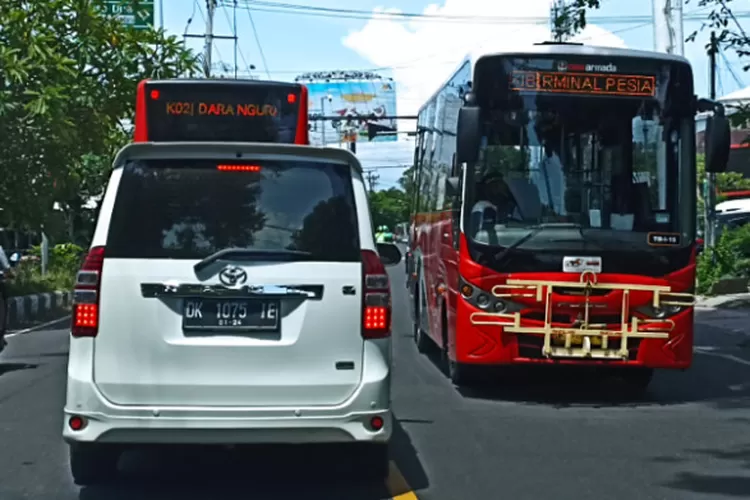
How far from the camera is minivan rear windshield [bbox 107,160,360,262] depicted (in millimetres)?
5875

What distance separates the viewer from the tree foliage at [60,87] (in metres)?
17.8

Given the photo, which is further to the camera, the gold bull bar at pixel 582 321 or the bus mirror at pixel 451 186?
the bus mirror at pixel 451 186

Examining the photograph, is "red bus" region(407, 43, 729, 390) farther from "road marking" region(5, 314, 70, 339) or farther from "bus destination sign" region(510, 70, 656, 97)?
"road marking" region(5, 314, 70, 339)

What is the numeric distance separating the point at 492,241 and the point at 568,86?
5.25 feet

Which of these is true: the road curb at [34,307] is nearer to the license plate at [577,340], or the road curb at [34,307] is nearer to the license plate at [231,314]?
the license plate at [577,340]

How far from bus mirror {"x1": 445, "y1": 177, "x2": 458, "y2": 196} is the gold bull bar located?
1.10 metres

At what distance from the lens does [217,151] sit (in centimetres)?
604

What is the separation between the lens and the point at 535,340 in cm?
1007

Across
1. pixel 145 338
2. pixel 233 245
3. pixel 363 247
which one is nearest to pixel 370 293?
pixel 363 247

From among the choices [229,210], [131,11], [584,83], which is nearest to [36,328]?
[131,11]

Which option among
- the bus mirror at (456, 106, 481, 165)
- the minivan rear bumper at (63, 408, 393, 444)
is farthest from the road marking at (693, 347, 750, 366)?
the minivan rear bumper at (63, 408, 393, 444)

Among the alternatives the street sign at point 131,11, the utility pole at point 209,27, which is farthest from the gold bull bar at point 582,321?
the utility pole at point 209,27

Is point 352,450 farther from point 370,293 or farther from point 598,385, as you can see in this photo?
point 598,385

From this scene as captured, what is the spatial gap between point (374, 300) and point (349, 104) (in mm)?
50686
